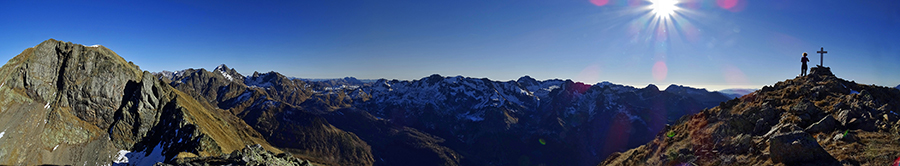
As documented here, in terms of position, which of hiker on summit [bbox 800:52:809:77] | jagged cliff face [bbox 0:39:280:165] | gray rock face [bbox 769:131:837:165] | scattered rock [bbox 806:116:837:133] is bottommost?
jagged cliff face [bbox 0:39:280:165]

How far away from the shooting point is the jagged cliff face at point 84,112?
7662 cm

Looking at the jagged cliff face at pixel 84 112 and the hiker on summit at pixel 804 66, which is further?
the jagged cliff face at pixel 84 112

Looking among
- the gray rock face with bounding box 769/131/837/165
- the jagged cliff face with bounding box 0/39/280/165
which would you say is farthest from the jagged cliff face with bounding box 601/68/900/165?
the jagged cliff face with bounding box 0/39/280/165

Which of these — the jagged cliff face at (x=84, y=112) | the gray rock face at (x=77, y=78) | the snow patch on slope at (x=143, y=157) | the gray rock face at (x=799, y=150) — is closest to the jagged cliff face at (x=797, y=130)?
the gray rock face at (x=799, y=150)

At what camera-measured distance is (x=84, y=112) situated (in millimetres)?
91312

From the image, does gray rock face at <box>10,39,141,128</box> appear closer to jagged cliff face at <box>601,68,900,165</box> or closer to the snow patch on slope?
the snow patch on slope

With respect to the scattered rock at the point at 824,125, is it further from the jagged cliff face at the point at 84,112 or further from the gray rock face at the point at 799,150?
the jagged cliff face at the point at 84,112

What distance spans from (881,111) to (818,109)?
298 centimetres

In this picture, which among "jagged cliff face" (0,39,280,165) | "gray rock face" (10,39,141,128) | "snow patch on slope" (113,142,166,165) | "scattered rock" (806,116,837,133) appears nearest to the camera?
"scattered rock" (806,116,837,133)

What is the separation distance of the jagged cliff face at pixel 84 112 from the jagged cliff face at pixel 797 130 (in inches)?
3653

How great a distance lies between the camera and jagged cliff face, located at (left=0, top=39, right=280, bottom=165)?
76.6m

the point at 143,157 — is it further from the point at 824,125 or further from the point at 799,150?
the point at 824,125

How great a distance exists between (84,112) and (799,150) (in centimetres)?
14846

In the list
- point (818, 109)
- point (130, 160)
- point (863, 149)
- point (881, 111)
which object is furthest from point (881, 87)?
point (130, 160)
